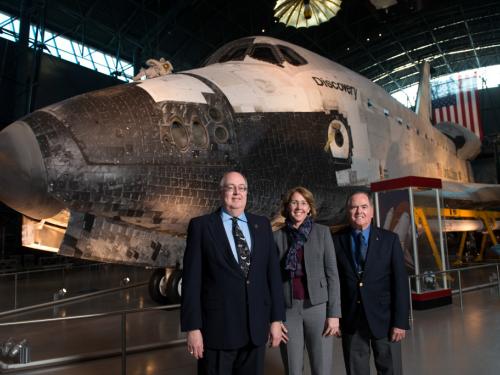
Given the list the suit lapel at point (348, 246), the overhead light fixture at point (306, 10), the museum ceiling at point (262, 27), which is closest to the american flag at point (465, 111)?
the museum ceiling at point (262, 27)

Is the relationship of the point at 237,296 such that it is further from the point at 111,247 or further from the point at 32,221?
the point at 32,221

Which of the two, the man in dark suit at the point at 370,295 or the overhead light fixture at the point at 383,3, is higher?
A: the overhead light fixture at the point at 383,3

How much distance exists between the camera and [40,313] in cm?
517

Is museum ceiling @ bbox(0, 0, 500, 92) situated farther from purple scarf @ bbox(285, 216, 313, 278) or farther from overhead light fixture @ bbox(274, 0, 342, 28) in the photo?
purple scarf @ bbox(285, 216, 313, 278)

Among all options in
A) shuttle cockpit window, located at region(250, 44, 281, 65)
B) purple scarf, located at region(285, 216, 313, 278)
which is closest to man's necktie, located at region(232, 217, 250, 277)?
purple scarf, located at region(285, 216, 313, 278)

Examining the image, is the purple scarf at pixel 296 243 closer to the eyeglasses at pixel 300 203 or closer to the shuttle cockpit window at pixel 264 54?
the eyeglasses at pixel 300 203

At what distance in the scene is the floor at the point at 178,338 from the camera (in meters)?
2.69

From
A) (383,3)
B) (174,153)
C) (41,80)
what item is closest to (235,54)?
(174,153)

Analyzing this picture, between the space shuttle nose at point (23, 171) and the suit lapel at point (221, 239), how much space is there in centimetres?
146

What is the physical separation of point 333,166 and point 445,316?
172cm

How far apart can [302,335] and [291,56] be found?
3432mm

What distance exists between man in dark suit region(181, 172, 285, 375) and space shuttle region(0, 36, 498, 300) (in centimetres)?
139

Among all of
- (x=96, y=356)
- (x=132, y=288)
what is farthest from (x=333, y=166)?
(x=132, y=288)

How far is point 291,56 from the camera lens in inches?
184
